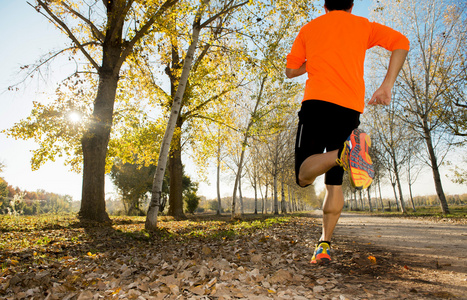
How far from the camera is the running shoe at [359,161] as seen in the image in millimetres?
2166

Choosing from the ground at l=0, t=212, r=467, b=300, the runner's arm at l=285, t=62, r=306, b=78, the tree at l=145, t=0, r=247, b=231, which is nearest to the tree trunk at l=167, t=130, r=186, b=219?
the tree at l=145, t=0, r=247, b=231

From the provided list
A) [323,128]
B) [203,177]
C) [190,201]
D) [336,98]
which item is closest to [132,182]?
[190,201]

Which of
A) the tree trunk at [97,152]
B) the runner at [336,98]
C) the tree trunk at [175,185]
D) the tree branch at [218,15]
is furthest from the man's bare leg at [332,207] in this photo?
the tree trunk at [175,185]

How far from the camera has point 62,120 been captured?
36.8ft

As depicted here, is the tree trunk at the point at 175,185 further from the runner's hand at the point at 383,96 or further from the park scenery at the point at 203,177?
the runner's hand at the point at 383,96

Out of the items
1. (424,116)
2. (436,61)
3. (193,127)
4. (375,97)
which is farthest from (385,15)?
(375,97)

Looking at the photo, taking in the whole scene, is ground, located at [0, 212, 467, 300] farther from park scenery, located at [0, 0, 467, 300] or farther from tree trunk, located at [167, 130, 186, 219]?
tree trunk, located at [167, 130, 186, 219]

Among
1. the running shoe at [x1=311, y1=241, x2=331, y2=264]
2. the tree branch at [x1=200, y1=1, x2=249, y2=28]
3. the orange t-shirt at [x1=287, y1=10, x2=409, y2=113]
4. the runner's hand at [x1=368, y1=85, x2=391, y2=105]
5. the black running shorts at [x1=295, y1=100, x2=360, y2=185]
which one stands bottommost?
the running shoe at [x1=311, y1=241, x2=331, y2=264]

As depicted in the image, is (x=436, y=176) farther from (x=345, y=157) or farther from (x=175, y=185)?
(x=345, y=157)

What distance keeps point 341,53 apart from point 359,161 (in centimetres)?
105

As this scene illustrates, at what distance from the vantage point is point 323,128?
2.42 metres

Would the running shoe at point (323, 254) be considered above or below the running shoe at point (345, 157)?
below

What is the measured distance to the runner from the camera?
233cm

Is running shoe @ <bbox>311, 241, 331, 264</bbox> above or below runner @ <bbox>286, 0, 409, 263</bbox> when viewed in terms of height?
below
